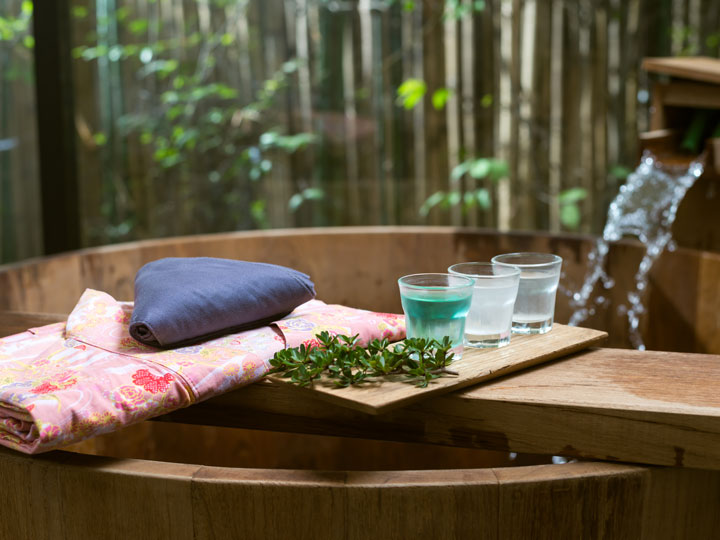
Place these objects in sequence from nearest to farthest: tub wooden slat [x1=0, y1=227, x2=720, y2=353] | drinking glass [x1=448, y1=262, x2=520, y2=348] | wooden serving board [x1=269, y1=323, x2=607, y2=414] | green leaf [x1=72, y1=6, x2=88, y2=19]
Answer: wooden serving board [x1=269, y1=323, x2=607, y2=414] → drinking glass [x1=448, y1=262, x2=520, y2=348] → tub wooden slat [x1=0, y1=227, x2=720, y2=353] → green leaf [x1=72, y1=6, x2=88, y2=19]

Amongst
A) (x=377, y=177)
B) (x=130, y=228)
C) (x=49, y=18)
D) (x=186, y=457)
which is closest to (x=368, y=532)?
(x=186, y=457)

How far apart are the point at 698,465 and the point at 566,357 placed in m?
0.19

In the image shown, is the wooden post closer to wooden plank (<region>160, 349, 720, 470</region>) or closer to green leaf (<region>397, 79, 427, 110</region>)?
green leaf (<region>397, 79, 427, 110</region>)

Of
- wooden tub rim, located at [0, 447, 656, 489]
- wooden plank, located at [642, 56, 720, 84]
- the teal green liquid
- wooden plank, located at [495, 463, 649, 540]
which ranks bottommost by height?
wooden plank, located at [495, 463, 649, 540]

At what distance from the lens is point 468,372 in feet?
2.36

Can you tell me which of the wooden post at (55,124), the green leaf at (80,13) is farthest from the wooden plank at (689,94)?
the green leaf at (80,13)

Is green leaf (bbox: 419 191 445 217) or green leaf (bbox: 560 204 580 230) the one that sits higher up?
green leaf (bbox: 419 191 445 217)

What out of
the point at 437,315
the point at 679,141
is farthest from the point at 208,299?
the point at 679,141

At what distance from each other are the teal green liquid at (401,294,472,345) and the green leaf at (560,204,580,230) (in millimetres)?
2300

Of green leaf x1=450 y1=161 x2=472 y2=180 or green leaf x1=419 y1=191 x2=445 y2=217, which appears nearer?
green leaf x1=450 y1=161 x2=472 y2=180

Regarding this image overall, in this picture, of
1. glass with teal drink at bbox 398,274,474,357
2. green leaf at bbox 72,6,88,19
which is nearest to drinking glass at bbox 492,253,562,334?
glass with teal drink at bbox 398,274,474,357

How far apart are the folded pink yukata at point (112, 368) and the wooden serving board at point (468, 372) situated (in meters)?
0.07

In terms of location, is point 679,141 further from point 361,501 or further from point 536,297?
point 361,501

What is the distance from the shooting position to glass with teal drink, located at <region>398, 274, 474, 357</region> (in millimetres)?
717
